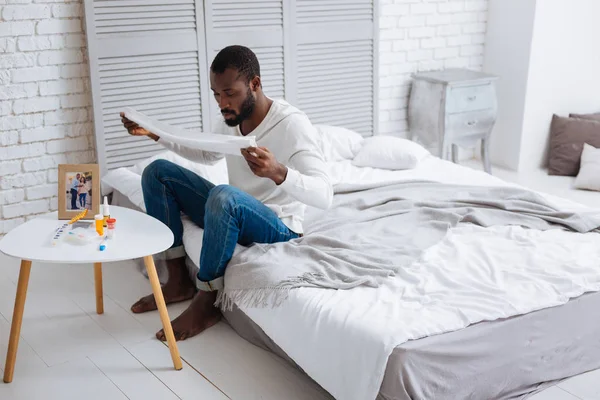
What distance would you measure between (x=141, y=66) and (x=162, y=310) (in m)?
1.52

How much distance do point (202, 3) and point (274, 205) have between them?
1343 mm

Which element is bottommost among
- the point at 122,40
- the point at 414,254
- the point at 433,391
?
the point at 433,391

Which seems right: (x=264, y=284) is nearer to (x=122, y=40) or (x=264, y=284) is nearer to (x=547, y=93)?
(x=122, y=40)

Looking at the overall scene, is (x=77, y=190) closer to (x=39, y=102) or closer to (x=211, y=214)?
(x=211, y=214)

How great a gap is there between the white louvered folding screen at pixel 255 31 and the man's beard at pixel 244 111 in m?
1.13

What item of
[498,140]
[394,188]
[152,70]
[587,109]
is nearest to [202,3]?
[152,70]

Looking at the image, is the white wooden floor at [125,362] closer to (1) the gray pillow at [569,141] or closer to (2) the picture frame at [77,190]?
(2) the picture frame at [77,190]

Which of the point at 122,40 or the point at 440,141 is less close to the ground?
the point at 122,40

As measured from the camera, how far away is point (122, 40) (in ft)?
10.3

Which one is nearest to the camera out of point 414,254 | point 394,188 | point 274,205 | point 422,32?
point 414,254

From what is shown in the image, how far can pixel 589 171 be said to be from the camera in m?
3.77

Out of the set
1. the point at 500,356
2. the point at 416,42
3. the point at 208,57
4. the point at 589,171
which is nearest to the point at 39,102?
the point at 208,57

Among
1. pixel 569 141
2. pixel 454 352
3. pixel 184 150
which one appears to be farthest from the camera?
pixel 569 141

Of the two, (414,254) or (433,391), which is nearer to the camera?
(433,391)
